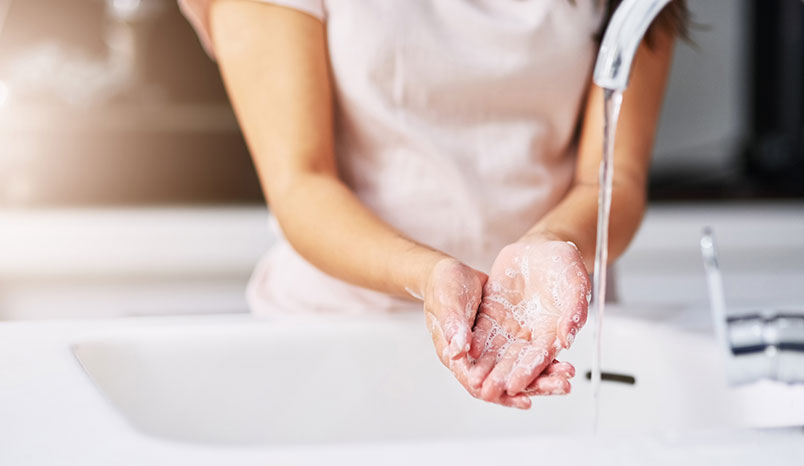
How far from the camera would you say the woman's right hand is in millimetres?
512

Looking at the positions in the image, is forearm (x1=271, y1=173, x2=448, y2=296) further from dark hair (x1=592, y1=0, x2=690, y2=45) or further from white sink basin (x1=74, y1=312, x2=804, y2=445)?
dark hair (x1=592, y1=0, x2=690, y2=45)

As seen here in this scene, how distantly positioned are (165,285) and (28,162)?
1.44 ft

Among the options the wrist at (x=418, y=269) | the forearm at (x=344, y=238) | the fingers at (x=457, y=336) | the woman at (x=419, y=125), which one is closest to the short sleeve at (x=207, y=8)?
the woman at (x=419, y=125)

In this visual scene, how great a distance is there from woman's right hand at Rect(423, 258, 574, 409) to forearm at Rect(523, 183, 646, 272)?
0.10 m

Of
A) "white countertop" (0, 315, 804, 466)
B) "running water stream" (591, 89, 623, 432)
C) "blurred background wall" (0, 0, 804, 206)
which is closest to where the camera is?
"white countertop" (0, 315, 804, 466)

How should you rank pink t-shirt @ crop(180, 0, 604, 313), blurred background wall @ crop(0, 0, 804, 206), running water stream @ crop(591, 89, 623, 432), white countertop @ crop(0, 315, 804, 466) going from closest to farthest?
1. white countertop @ crop(0, 315, 804, 466)
2. running water stream @ crop(591, 89, 623, 432)
3. pink t-shirt @ crop(180, 0, 604, 313)
4. blurred background wall @ crop(0, 0, 804, 206)

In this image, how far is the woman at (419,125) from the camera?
757 millimetres

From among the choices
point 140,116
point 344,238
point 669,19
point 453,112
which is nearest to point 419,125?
point 453,112

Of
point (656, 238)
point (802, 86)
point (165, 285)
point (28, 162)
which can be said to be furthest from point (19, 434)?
point (802, 86)

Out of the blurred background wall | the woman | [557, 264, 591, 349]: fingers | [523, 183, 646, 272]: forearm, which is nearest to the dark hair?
the woman

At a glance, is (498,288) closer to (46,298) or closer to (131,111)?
(46,298)

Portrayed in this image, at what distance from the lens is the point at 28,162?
1.75m

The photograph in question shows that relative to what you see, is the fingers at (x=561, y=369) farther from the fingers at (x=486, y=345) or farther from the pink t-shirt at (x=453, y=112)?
the pink t-shirt at (x=453, y=112)

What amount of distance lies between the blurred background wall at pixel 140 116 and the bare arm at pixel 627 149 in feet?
2.87
